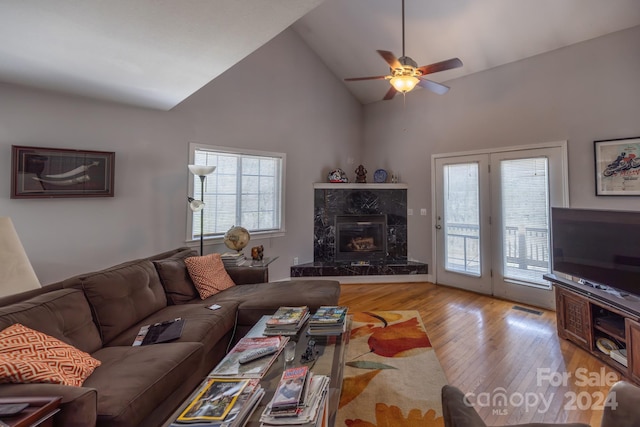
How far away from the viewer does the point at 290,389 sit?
1.23m

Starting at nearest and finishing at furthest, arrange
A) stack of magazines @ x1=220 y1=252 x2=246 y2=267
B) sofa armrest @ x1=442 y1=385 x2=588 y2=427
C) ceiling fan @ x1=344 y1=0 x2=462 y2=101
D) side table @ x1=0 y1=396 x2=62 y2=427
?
sofa armrest @ x1=442 y1=385 x2=588 y2=427
side table @ x1=0 y1=396 x2=62 y2=427
ceiling fan @ x1=344 y1=0 x2=462 y2=101
stack of magazines @ x1=220 y1=252 x2=246 y2=267

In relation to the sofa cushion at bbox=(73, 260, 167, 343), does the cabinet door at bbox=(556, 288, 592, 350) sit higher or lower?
lower

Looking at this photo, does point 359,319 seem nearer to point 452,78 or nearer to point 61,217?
point 61,217

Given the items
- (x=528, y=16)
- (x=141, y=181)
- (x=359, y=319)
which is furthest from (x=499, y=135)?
(x=141, y=181)

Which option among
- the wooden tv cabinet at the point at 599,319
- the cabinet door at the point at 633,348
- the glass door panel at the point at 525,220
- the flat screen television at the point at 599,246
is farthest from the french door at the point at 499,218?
the cabinet door at the point at 633,348

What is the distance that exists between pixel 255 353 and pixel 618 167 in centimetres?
412

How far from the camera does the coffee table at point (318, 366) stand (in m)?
1.25

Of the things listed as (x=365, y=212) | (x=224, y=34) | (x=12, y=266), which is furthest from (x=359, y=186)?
(x=12, y=266)

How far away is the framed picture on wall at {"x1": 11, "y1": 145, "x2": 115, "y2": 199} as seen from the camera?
2492 millimetres

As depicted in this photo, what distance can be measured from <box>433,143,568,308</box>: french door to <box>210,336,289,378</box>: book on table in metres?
3.48

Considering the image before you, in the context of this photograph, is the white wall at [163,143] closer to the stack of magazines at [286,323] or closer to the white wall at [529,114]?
the white wall at [529,114]

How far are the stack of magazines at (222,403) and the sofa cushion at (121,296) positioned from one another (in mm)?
1072

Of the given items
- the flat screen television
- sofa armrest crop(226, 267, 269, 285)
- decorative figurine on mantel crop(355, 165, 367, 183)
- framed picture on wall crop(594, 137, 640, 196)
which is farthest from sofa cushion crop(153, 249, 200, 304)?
framed picture on wall crop(594, 137, 640, 196)

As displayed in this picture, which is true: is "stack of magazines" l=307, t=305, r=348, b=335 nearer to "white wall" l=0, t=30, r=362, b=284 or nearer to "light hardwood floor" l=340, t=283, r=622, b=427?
"light hardwood floor" l=340, t=283, r=622, b=427
